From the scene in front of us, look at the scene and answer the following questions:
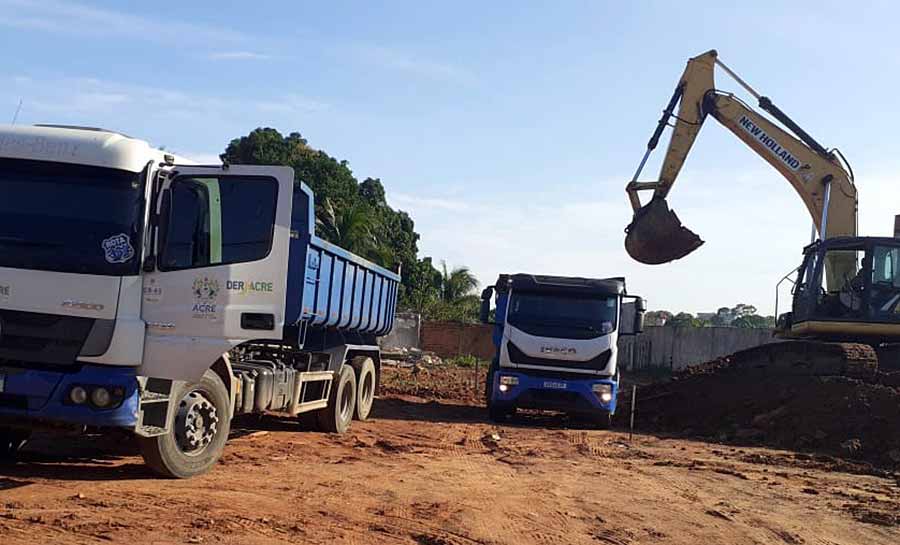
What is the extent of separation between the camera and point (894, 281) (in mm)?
17172

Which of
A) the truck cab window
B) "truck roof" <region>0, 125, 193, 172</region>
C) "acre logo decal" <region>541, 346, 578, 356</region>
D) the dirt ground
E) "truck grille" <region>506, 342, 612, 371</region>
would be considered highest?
"truck roof" <region>0, 125, 193, 172</region>

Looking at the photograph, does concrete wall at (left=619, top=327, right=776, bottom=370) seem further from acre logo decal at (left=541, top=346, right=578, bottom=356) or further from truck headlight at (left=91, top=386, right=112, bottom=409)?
truck headlight at (left=91, top=386, right=112, bottom=409)

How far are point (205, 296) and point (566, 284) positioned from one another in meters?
→ 9.31

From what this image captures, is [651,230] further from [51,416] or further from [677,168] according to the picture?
[51,416]

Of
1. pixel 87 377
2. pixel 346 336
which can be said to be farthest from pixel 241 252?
pixel 346 336

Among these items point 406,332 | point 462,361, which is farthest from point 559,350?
point 406,332

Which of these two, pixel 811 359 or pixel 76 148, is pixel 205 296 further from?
pixel 811 359

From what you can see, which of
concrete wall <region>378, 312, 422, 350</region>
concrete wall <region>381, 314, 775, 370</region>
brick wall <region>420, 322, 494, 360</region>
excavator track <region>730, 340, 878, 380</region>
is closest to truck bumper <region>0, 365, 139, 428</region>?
excavator track <region>730, 340, 878, 380</region>

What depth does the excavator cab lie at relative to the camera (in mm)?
17156

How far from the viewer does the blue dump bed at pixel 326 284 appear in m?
11.0

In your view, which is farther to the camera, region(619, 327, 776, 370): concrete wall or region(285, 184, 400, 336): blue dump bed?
region(619, 327, 776, 370): concrete wall

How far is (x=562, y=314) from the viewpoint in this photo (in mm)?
16750

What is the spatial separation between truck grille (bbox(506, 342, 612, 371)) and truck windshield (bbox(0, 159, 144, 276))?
30.6ft

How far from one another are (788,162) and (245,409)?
13367mm
